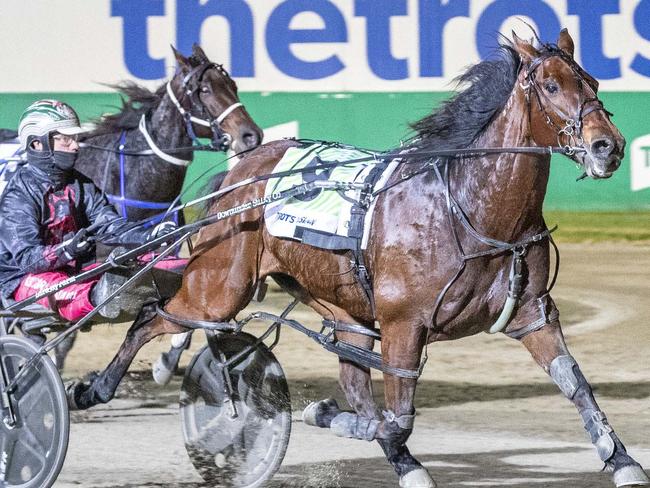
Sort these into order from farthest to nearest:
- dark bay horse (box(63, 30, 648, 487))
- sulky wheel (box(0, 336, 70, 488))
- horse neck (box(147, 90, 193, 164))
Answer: horse neck (box(147, 90, 193, 164))
sulky wheel (box(0, 336, 70, 488))
dark bay horse (box(63, 30, 648, 487))

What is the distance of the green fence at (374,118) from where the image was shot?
10359 mm

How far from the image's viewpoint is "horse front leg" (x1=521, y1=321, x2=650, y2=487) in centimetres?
425

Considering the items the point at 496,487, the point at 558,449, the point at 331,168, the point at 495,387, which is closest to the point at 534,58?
the point at 331,168

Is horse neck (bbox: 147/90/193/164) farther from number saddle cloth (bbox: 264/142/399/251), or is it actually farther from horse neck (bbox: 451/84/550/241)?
horse neck (bbox: 451/84/550/241)

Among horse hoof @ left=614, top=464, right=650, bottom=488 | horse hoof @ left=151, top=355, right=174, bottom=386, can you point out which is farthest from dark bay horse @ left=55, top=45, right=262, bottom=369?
horse hoof @ left=614, top=464, right=650, bottom=488

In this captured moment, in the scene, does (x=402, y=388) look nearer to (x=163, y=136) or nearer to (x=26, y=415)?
(x=26, y=415)

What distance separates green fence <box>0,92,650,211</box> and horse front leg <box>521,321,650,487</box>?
19.2ft

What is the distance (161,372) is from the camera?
6.77m

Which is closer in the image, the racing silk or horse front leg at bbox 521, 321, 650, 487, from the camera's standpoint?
horse front leg at bbox 521, 321, 650, 487

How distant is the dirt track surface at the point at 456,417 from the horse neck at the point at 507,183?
1.20 meters

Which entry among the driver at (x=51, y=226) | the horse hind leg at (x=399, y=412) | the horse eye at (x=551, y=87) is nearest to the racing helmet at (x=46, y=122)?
the driver at (x=51, y=226)

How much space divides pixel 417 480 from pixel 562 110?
1.32 meters

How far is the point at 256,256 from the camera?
515 cm

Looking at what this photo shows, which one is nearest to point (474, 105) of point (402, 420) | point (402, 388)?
point (402, 388)
